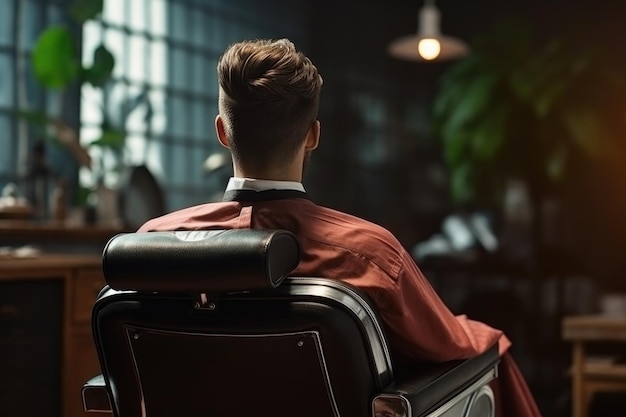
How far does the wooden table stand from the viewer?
10.7ft

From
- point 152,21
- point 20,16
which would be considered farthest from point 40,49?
point 152,21

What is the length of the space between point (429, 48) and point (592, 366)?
1.64 meters

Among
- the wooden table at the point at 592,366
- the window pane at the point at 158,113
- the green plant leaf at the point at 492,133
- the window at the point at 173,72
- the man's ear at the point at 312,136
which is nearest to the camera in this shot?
the man's ear at the point at 312,136

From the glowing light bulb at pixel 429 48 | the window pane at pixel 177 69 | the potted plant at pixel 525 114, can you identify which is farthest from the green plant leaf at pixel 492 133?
the window pane at pixel 177 69

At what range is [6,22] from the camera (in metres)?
3.80

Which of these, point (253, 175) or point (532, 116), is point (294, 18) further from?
point (253, 175)

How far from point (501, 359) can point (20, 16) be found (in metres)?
2.86

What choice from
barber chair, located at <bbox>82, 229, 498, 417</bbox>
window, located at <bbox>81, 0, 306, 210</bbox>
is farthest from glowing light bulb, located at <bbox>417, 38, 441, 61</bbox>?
barber chair, located at <bbox>82, 229, 498, 417</bbox>

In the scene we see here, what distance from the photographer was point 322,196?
4.71 m

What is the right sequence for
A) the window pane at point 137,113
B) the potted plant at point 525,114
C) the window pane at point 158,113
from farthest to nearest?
1. the window pane at point 158,113
2. the window pane at point 137,113
3. the potted plant at point 525,114

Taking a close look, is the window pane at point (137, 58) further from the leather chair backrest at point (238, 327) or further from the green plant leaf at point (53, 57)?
the leather chair backrest at point (238, 327)

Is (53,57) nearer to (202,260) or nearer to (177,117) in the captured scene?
(177,117)

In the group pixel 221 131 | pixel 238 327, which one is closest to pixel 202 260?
pixel 238 327

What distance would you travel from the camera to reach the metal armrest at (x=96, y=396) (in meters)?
1.65
